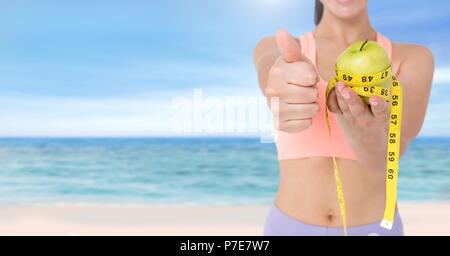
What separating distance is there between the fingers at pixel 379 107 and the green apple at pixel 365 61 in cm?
3

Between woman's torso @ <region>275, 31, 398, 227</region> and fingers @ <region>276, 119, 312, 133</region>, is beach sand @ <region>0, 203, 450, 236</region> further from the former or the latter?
fingers @ <region>276, 119, 312, 133</region>

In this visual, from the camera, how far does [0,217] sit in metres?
8.63

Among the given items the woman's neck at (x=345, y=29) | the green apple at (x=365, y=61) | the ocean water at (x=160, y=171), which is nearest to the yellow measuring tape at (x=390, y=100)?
the green apple at (x=365, y=61)

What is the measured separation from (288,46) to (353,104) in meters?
0.26

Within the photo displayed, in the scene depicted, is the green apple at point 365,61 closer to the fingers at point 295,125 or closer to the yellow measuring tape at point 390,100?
the yellow measuring tape at point 390,100

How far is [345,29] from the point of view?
7.93 feet

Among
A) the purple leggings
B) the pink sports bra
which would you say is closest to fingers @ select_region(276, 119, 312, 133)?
the pink sports bra

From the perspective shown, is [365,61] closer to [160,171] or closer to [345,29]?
[345,29]

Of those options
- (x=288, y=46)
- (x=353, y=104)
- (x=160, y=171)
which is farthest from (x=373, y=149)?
(x=160, y=171)
